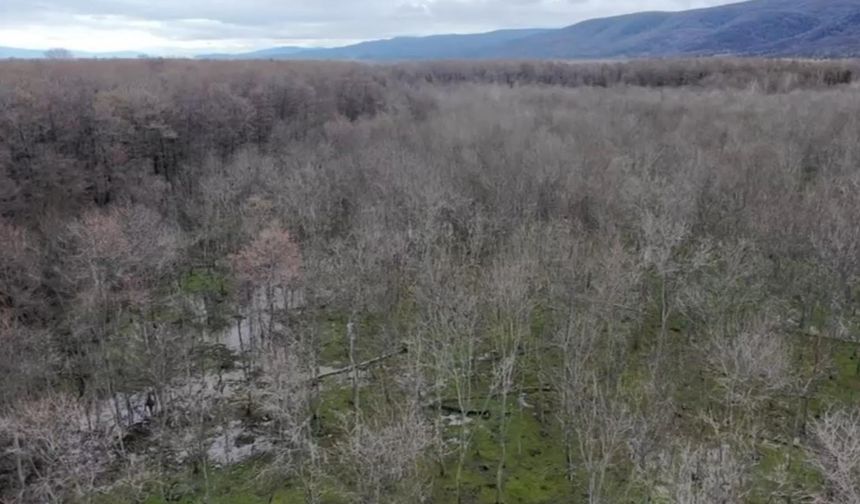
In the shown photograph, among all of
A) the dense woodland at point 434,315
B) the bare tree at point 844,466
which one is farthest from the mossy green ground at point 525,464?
the bare tree at point 844,466

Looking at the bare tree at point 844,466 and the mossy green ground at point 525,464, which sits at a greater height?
the bare tree at point 844,466

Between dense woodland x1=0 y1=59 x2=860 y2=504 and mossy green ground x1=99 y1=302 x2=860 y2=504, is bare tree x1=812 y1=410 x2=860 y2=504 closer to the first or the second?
dense woodland x1=0 y1=59 x2=860 y2=504

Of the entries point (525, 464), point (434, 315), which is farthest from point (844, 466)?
point (434, 315)

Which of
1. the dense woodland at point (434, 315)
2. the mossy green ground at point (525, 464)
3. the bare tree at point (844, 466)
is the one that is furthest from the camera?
the mossy green ground at point (525, 464)

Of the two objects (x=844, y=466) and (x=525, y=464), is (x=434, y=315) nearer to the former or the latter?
(x=525, y=464)

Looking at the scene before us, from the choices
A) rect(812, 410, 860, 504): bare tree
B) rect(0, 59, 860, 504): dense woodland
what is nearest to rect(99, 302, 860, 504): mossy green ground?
rect(0, 59, 860, 504): dense woodland

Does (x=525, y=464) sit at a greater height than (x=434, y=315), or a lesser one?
lesser

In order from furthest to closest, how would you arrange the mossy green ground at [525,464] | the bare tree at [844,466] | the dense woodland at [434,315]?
1. the mossy green ground at [525,464]
2. the dense woodland at [434,315]
3. the bare tree at [844,466]

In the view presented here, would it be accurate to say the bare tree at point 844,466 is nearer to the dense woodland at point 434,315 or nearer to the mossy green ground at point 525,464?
the dense woodland at point 434,315

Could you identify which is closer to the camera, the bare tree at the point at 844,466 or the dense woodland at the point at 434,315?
the bare tree at the point at 844,466
